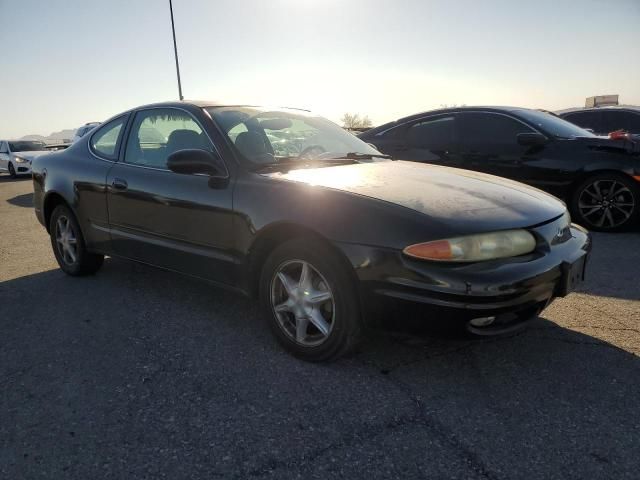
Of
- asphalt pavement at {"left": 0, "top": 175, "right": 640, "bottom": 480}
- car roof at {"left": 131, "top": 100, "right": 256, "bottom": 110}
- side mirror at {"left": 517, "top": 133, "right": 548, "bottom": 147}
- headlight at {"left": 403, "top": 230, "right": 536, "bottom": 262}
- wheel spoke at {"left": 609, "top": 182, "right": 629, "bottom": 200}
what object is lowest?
asphalt pavement at {"left": 0, "top": 175, "right": 640, "bottom": 480}

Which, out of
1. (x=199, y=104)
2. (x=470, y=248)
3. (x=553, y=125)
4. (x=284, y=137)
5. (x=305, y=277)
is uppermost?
(x=199, y=104)

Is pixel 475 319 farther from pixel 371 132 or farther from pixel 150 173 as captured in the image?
pixel 371 132

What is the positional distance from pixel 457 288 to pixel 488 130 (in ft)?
15.6

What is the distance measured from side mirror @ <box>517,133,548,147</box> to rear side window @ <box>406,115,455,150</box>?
0.92 metres

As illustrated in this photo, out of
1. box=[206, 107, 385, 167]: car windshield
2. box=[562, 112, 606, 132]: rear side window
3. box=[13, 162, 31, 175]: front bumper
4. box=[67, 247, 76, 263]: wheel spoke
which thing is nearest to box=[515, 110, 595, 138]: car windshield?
box=[562, 112, 606, 132]: rear side window

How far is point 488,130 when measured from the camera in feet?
21.6

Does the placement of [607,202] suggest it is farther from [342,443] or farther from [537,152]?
[342,443]

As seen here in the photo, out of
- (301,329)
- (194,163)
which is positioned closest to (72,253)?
(194,163)

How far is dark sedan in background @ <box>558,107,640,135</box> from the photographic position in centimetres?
887

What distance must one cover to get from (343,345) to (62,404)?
139cm

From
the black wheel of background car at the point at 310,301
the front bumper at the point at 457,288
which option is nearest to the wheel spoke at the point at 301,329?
the black wheel of background car at the point at 310,301

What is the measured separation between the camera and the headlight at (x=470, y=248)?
2402mm

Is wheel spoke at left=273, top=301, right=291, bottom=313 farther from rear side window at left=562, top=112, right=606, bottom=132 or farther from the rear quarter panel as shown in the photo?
rear side window at left=562, top=112, right=606, bottom=132

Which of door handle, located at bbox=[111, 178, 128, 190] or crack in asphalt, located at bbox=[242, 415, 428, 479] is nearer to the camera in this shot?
crack in asphalt, located at bbox=[242, 415, 428, 479]
